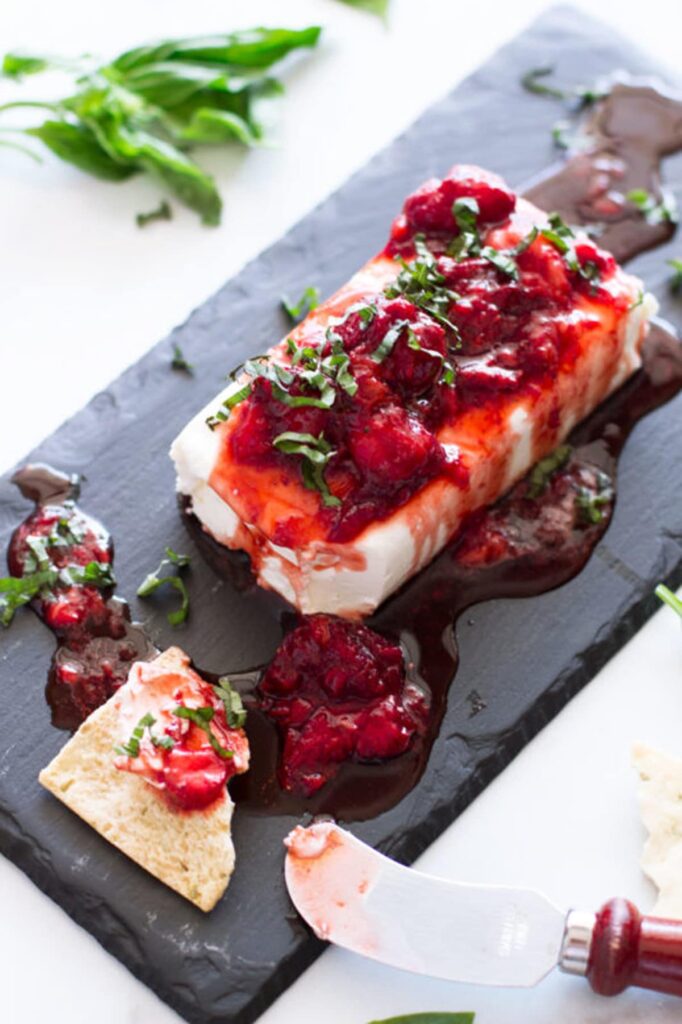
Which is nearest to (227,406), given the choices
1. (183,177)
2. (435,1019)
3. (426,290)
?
(426,290)

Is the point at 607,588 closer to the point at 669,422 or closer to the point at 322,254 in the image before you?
the point at 669,422

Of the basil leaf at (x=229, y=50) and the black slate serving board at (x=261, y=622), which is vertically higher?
the basil leaf at (x=229, y=50)

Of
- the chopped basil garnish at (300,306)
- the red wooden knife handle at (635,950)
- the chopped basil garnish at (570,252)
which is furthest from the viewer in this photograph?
the chopped basil garnish at (300,306)

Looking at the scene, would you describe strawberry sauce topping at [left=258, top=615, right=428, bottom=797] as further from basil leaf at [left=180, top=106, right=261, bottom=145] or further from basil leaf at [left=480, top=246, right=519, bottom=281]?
basil leaf at [left=180, top=106, right=261, bottom=145]

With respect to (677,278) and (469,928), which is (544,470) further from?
(469,928)

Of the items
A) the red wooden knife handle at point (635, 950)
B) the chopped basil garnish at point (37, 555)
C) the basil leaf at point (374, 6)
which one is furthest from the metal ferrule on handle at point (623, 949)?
the basil leaf at point (374, 6)

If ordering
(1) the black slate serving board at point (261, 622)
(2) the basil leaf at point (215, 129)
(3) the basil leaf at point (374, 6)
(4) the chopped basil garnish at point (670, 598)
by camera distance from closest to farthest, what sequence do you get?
(1) the black slate serving board at point (261, 622) → (4) the chopped basil garnish at point (670, 598) → (2) the basil leaf at point (215, 129) → (3) the basil leaf at point (374, 6)

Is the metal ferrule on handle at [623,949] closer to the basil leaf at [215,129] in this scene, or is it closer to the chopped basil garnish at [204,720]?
the chopped basil garnish at [204,720]

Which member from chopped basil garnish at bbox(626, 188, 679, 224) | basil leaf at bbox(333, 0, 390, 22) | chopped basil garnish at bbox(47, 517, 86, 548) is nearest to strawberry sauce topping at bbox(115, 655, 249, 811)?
chopped basil garnish at bbox(47, 517, 86, 548)

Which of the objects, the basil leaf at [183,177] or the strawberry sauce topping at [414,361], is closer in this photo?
the strawberry sauce topping at [414,361]
